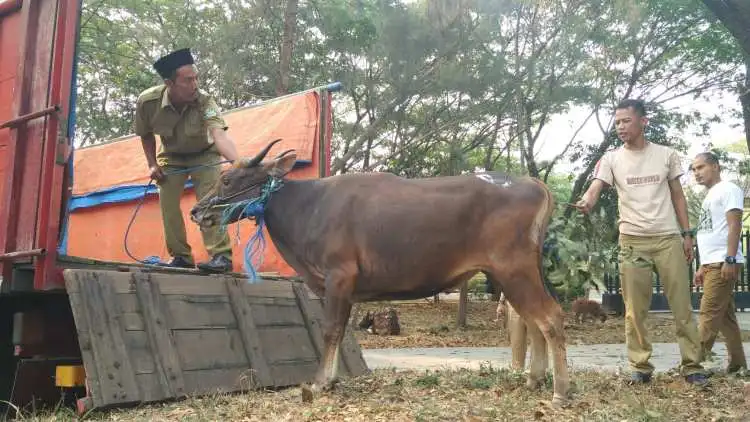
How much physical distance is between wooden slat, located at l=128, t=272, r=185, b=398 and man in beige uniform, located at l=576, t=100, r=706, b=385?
3122 mm

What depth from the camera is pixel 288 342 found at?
5520 millimetres

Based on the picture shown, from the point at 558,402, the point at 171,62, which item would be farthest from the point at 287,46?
the point at 558,402

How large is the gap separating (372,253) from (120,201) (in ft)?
17.8

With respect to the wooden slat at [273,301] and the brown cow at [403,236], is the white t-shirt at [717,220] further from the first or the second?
the wooden slat at [273,301]

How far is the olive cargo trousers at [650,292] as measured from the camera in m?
5.32

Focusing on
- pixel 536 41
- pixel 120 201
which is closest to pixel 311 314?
pixel 120 201

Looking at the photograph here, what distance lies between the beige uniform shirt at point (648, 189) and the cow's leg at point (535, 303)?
4.60 ft

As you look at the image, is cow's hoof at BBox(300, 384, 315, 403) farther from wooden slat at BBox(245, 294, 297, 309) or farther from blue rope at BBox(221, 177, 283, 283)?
wooden slat at BBox(245, 294, 297, 309)

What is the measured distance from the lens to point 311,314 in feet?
19.2

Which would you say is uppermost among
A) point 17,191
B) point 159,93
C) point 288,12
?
point 288,12

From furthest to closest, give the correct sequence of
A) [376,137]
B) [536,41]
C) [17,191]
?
[536,41]
[376,137]
[17,191]

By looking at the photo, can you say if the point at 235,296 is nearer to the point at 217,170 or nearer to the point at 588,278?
the point at 217,170

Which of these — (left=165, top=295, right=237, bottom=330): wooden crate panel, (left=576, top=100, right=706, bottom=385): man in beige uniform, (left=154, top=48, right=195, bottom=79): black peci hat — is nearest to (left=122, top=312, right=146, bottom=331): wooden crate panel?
(left=165, top=295, right=237, bottom=330): wooden crate panel

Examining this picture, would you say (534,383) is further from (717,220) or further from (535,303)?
(717,220)
